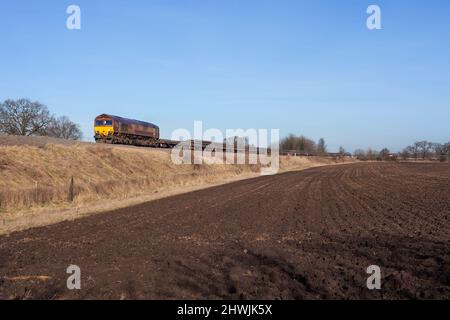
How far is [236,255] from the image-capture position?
8.59 meters

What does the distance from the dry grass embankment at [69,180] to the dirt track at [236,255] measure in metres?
2.91

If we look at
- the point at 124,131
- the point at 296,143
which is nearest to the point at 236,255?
the point at 124,131

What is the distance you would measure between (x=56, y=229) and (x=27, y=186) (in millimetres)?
8175

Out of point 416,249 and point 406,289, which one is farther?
point 416,249

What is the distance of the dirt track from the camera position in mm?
6320

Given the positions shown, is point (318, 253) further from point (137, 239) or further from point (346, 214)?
point (346, 214)

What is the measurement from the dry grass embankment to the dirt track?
291cm

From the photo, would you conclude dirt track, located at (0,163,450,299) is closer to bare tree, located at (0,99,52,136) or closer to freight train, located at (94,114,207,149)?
freight train, located at (94,114,207,149)

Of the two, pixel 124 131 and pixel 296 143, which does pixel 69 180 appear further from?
pixel 296 143

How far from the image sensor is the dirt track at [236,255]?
20.7 ft

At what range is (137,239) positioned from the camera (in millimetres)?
10609

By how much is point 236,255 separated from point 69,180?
17.3 m

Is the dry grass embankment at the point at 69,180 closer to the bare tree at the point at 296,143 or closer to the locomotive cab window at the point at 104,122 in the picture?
the locomotive cab window at the point at 104,122
